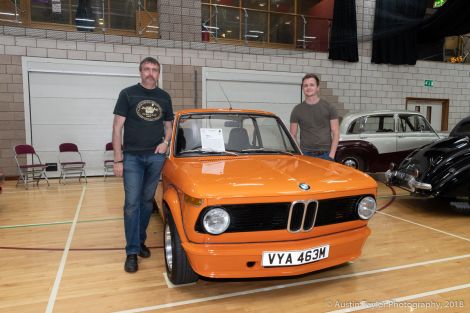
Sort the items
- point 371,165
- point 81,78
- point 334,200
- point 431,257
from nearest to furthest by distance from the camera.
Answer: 1. point 334,200
2. point 431,257
3. point 371,165
4. point 81,78

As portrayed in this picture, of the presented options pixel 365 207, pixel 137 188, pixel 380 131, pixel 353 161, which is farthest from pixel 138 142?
pixel 380 131

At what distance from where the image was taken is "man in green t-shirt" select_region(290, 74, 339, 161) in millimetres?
4191

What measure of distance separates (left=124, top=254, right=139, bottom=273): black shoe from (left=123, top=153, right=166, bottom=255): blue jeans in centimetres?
5

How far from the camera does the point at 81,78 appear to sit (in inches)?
356

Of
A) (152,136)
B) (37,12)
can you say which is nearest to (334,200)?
(152,136)

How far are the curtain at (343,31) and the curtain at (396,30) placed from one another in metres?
0.72

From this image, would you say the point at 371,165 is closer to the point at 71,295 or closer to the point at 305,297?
the point at 305,297

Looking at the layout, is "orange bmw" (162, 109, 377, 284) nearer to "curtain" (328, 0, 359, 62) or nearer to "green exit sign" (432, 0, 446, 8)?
"curtain" (328, 0, 359, 62)

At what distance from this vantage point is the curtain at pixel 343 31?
10953mm

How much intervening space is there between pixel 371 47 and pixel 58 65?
947 cm

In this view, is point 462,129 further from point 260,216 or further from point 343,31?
point 343,31

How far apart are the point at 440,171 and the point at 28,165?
8.24 m

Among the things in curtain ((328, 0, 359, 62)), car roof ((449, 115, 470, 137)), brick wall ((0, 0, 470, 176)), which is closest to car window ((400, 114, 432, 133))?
car roof ((449, 115, 470, 137))

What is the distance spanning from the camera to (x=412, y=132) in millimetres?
8500
